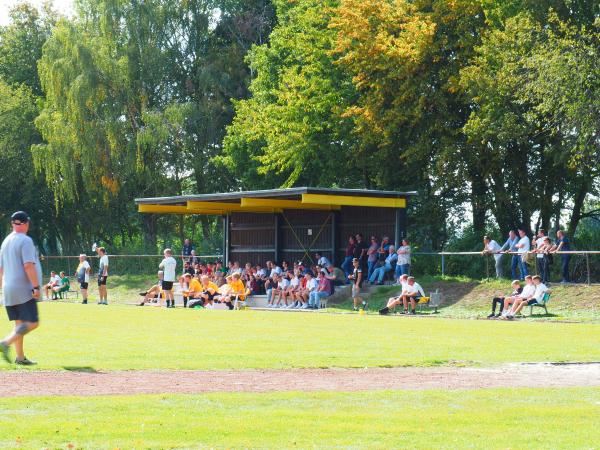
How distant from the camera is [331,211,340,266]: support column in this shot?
137 feet

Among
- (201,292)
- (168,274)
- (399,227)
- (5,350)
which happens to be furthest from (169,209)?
(5,350)

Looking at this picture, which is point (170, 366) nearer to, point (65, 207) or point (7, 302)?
point (7, 302)

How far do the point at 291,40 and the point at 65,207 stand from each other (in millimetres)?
24451

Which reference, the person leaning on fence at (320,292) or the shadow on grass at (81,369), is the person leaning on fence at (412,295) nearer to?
the person leaning on fence at (320,292)

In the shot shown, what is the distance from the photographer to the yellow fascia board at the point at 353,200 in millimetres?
37812

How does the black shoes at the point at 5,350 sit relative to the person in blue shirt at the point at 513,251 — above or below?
below

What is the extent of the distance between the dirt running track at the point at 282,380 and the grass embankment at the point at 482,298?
15.0m

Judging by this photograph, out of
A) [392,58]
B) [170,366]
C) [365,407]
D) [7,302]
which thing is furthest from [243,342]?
[392,58]

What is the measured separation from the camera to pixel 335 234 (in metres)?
41.9

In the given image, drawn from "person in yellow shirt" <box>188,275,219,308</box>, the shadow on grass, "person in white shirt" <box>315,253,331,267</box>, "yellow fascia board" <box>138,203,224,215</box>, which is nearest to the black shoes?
the shadow on grass

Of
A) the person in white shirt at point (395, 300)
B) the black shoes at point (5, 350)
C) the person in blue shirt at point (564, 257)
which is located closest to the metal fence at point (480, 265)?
the person in blue shirt at point (564, 257)

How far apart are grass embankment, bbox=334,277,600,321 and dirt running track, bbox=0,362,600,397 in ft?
49.1

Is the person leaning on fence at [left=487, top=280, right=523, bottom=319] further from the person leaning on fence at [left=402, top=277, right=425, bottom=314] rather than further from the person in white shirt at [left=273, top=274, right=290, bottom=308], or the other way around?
the person in white shirt at [left=273, top=274, right=290, bottom=308]

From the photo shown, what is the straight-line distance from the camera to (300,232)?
44000 mm
